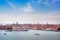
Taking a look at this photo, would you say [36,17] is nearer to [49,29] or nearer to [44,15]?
[44,15]

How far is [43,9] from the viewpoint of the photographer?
2.22m

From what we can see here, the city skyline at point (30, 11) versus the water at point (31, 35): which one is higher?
the city skyline at point (30, 11)

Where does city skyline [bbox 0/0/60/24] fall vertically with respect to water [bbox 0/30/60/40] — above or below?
above

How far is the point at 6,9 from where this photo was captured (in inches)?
86.6

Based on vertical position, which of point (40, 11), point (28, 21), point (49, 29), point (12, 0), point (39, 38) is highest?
point (12, 0)

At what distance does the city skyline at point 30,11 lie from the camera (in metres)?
2.19

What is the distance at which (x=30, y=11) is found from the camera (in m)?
2.21

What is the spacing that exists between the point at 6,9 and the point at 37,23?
0.61m

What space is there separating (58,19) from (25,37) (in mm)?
681

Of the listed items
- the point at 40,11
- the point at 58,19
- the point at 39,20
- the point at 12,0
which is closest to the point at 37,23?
the point at 39,20

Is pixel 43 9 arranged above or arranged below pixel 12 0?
below

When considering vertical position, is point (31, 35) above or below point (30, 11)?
below

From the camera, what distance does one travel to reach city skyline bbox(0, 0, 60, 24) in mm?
2191

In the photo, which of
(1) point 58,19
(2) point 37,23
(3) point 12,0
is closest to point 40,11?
(2) point 37,23
